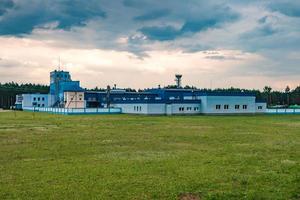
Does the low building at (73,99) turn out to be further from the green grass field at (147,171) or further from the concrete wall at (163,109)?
the green grass field at (147,171)

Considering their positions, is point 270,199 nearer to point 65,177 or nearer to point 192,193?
point 192,193

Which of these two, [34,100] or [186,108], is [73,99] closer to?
[34,100]

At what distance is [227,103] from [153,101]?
14778 millimetres

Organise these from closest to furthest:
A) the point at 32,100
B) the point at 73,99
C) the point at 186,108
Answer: the point at 186,108, the point at 73,99, the point at 32,100

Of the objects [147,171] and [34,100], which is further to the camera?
[34,100]

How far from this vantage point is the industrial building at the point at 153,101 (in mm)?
70125

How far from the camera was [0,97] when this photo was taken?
429 ft

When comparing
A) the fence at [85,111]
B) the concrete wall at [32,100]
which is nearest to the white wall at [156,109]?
the fence at [85,111]

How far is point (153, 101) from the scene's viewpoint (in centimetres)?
6912

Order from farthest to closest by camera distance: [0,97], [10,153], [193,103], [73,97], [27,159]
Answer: [0,97]
[73,97]
[193,103]
[10,153]
[27,159]

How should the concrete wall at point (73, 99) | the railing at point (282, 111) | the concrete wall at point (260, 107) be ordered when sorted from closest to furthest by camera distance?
the railing at point (282, 111)
the concrete wall at point (260, 107)
the concrete wall at point (73, 99)

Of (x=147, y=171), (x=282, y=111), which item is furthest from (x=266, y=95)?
(x=147, y=171)

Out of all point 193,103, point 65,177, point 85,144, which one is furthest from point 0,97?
point 65,177

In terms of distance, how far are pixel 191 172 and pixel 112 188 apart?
11.1ft
